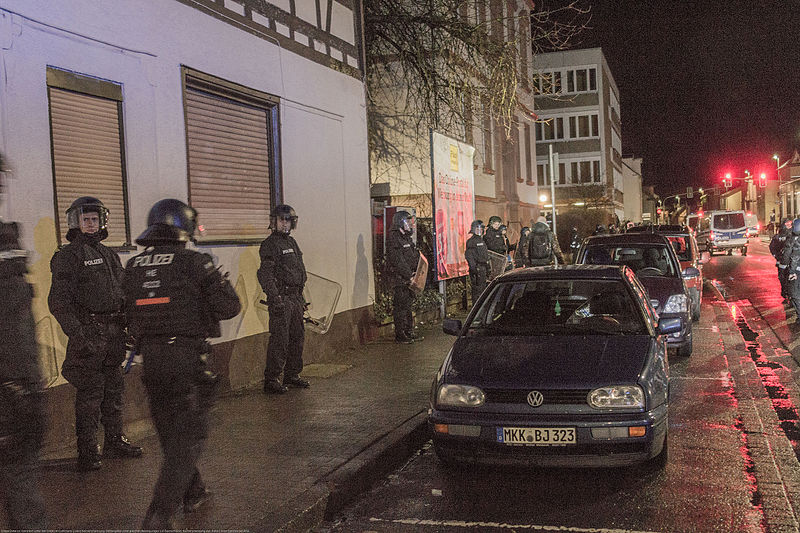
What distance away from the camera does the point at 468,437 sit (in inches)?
207

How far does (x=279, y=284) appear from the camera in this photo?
8.15m

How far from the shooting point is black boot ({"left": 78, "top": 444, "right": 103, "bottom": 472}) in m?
5.41

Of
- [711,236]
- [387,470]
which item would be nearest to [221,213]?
[387,470]

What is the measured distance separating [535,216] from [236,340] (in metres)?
25.2

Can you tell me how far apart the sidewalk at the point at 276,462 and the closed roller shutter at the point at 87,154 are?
78.8 inches

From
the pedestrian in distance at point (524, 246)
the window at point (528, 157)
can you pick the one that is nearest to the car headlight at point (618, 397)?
the pedestrian in distance at point (524, 246)

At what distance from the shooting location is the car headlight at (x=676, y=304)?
10.1 m

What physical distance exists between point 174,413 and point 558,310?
146 inches

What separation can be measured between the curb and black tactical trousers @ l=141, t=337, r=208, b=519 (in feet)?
2.16

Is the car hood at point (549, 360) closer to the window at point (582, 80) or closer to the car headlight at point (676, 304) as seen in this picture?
the car headlight at point (676, 304)

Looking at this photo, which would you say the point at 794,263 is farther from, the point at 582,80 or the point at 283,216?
the point at 582,80

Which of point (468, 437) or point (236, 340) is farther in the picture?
point (236, 340)

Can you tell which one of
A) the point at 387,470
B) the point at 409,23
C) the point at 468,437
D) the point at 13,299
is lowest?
the point at 387,470

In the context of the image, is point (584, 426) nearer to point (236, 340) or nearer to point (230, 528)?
point (230, 528)
